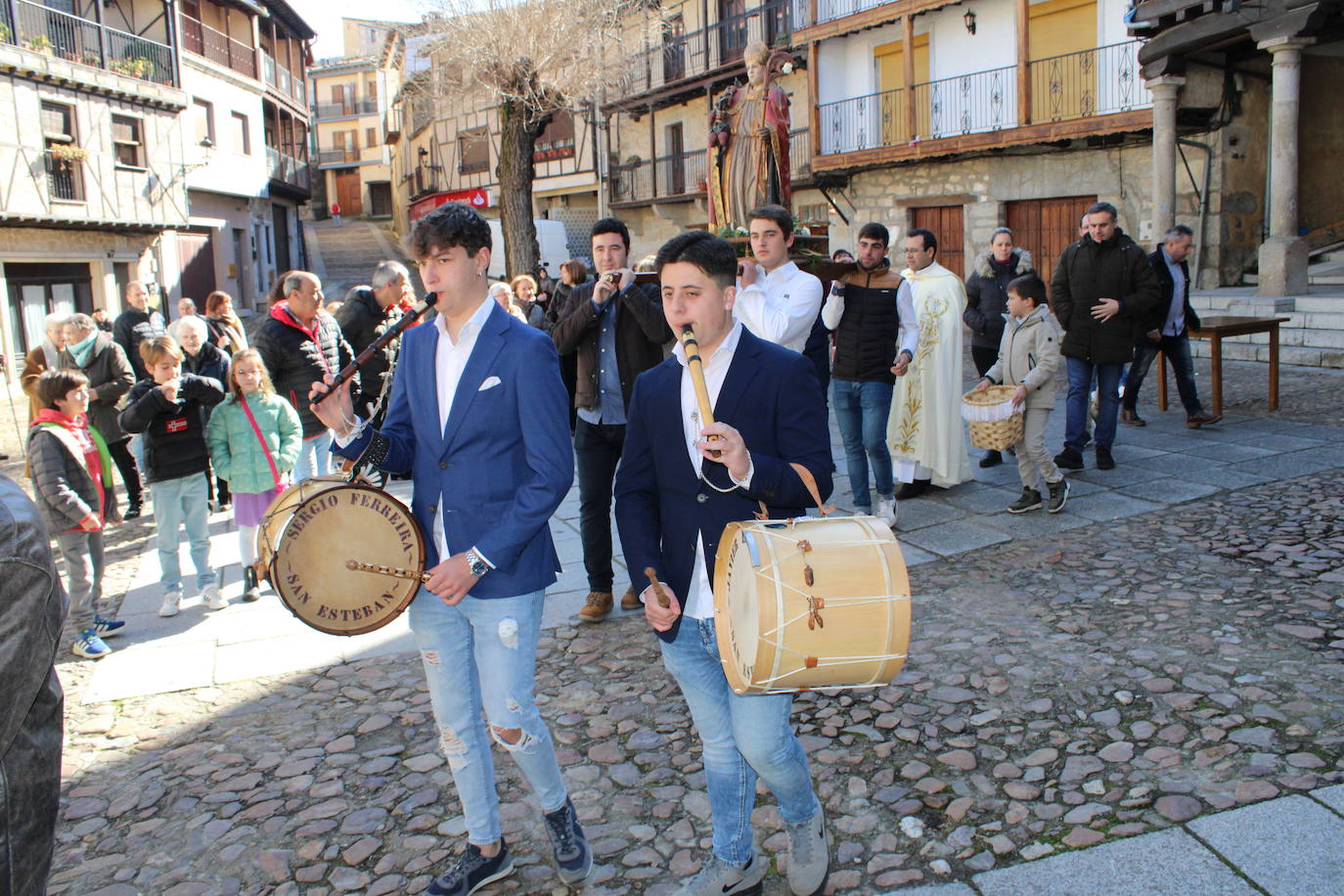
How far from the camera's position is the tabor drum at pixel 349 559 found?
8.61ft

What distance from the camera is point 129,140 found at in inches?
933

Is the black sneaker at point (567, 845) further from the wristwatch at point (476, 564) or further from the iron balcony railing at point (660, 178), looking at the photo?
the iron balcony railing at point (660, 178)

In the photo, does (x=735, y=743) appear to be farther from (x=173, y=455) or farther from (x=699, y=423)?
(x=173, y=455)

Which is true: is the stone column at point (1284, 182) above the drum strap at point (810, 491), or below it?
above

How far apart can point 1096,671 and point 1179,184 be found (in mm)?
13923

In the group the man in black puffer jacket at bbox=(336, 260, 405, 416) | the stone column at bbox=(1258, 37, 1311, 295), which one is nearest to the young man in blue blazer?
the man in black puffer jacket at bbox=(336, 260, 405, 416)

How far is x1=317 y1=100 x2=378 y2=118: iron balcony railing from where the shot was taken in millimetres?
59375

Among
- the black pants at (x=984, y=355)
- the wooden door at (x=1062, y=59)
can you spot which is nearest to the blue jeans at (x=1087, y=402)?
the black pants at (x=984, y=355)

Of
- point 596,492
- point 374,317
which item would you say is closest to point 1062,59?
point 374,317

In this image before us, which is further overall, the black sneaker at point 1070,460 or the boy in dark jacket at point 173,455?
the black sneaker at point 1070,460

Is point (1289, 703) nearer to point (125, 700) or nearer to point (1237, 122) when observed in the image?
point (125, 700)

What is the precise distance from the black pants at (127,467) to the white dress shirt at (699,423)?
22.9ft

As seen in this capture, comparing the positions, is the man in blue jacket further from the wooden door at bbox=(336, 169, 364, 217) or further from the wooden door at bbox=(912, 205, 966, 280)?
the wooden door at bbox=(336, 169, 364, 217)

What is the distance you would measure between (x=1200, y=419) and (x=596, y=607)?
5975mm
